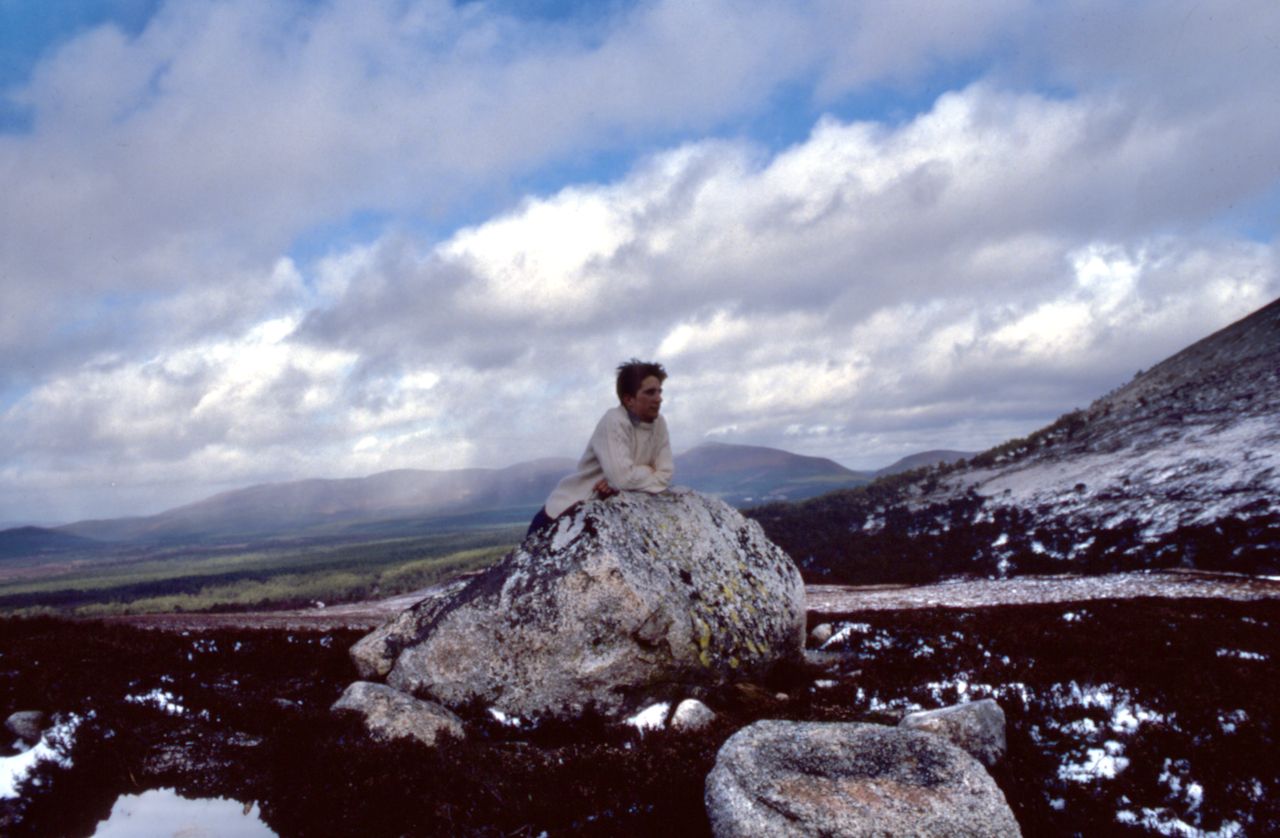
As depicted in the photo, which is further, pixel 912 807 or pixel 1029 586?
pixel 1029 586

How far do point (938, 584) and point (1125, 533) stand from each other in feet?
21.7

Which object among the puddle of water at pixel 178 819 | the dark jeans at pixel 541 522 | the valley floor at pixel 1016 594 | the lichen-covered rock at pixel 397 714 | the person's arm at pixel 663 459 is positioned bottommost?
the valley floor at pixel 1016 594

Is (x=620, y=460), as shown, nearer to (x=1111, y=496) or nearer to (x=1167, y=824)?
(x=1167, y=824)

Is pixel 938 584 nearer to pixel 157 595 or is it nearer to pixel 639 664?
pixel 639 664

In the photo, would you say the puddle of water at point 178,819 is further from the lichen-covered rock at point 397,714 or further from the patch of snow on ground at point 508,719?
the patch of snow on ground at point 508,719

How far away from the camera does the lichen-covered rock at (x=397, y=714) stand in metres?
8.13

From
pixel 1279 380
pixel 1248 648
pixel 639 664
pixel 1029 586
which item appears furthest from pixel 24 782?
pixel 1279 380

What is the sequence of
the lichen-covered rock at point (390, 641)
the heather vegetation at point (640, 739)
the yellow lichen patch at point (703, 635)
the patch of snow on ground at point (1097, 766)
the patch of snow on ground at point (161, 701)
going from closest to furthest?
1. the heather vegetation at point (640, 739)
2. the patch of snow on ground at point (1097, 766)
3. the patch of snow on ground at point (161, 701)
4. the yellow lichen patch at point (703, 635)
5. the lichen-covered rock at point (390, 641)

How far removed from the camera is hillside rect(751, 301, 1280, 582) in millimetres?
23016

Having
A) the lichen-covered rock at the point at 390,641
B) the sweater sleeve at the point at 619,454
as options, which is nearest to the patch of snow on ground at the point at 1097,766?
the sweater sleeve at the point at 619,454

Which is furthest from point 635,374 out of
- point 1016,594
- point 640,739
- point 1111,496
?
point 1111,496

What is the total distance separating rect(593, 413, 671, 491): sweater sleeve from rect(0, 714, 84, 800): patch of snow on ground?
7.18 m

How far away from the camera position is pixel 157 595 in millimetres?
57281

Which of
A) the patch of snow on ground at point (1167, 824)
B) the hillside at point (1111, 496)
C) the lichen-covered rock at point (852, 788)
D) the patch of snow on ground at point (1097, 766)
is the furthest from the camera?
the hillside at point (1111, 496)
